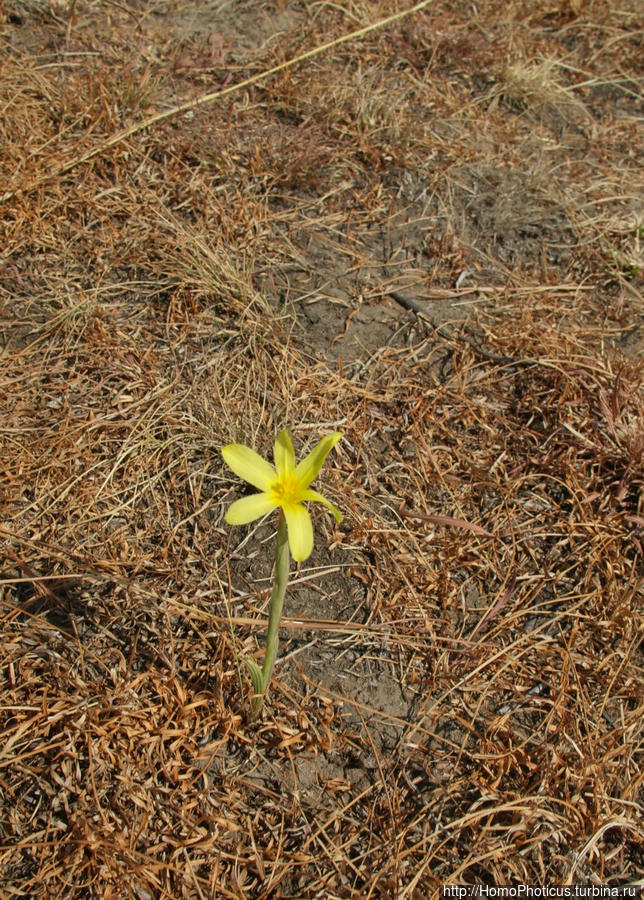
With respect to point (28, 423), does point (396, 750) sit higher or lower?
lower

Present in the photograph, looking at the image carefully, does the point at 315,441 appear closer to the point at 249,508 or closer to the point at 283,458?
the point at 283,458

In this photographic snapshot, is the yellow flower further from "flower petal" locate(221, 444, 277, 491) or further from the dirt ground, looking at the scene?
the dirt ground

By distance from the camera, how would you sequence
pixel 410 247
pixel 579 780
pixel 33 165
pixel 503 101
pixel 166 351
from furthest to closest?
pixel 503 101 → pixel 410 247 → pixel 33 165 → pixel 166 351 → pixel 579 780

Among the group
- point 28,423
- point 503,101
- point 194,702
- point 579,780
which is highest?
point 503,101

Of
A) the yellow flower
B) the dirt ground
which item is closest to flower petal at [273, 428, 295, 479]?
the yellow flower

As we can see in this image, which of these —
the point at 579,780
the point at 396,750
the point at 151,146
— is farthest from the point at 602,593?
the point at 151,146

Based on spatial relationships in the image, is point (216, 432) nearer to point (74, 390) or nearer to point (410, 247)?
point (74, 390)

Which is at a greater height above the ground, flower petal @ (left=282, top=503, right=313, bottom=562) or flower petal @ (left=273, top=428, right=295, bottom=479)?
flower petal @ (left=273, top=428, right=295, bottom=479)

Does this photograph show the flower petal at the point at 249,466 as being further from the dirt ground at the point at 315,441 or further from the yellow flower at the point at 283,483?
the dirt ground at the point at 315,441
